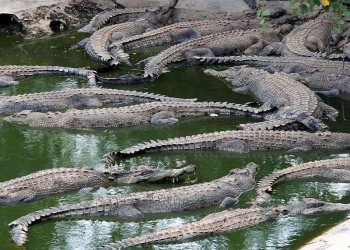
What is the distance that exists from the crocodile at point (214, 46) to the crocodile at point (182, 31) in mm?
613

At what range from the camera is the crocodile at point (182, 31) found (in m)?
15.5

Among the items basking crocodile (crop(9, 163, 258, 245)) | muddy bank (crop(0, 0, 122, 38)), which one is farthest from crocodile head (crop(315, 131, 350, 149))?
muddy bank (crop(0, 0, 122, 38))

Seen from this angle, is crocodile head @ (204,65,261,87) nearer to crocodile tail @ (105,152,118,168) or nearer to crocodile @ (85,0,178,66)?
crocodile @ (85,0,178,66)

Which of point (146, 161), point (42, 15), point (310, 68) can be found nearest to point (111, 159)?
point (146, 161)

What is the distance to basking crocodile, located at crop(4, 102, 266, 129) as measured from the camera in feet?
37.0

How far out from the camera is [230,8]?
17344 millimetres

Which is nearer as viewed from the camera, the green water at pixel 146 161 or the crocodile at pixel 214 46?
the green water at pixel 146 161

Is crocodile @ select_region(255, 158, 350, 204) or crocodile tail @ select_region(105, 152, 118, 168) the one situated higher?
crocodile @ select_region(255, 158, 350, 204)

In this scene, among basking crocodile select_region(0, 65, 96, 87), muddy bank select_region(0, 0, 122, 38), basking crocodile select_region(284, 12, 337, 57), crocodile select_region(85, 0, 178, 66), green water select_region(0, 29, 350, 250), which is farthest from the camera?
muddy bank select_region(0, 0, 122, 38)

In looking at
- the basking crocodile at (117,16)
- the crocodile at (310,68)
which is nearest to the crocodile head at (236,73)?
the crocodile at (310,68)

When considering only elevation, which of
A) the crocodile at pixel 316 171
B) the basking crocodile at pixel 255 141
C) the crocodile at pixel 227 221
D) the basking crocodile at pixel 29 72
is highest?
the crocodile at pixel 227 221

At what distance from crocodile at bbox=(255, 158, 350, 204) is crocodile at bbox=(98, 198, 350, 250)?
27.9 inches

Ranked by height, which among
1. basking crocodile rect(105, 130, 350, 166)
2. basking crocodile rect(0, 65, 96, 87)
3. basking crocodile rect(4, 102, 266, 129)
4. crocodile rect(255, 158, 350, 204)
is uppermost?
crocodile rect(255, 158, 350, 204)

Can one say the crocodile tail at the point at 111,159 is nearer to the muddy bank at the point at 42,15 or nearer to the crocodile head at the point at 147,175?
the crocodile head at the point at 147,175
